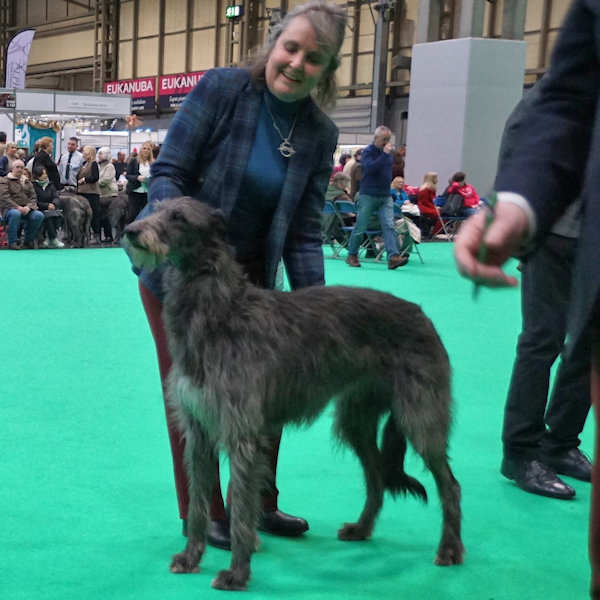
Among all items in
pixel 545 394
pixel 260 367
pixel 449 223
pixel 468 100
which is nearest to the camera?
pixel 260 367

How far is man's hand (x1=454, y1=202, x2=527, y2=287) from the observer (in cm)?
117

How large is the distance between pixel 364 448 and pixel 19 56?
75.8 feet

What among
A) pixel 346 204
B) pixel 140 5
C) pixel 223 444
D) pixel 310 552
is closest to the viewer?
pixel 223 444

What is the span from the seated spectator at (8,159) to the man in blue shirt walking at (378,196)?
17.2 feet

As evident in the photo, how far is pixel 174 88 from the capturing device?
3108cm

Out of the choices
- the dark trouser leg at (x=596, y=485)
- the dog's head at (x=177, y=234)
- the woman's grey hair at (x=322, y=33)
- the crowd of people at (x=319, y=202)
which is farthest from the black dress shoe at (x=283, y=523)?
the dark trouser leg at (x=596, y=485)

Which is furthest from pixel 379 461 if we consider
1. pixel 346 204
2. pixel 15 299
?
pixel 346 204

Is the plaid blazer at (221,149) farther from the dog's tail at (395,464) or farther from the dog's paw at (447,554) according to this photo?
the dog's paw at (447,554)

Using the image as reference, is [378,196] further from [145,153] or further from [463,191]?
[463,191]

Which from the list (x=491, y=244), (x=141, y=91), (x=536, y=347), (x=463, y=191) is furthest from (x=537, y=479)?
(x=141, y=91)

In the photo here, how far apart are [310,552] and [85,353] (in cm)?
328

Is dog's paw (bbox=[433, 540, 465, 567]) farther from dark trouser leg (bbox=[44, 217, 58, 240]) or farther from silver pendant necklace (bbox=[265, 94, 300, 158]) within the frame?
dark trouser leg (bbox=[44, 217, 58, 240])

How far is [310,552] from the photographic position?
3021 millimetres

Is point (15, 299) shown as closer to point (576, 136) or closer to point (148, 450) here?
point (148, 450)
